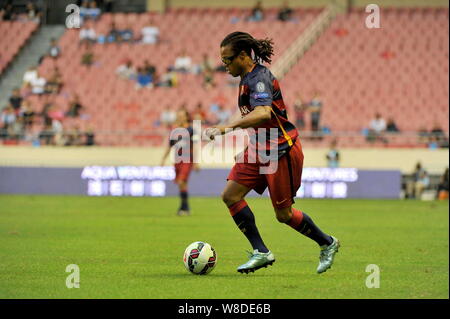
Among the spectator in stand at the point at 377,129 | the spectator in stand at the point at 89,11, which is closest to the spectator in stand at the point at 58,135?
the spectator in stand at the point at 89,11

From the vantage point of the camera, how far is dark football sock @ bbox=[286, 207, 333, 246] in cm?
902

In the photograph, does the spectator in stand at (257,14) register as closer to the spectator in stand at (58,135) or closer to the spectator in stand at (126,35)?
the spectator in stand at (126,35)

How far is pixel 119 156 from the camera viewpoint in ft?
88.9

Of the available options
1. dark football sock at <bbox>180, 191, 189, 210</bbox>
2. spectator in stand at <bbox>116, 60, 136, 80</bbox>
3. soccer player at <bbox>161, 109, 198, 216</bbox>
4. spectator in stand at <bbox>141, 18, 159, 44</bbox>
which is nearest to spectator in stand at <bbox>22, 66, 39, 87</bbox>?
spectator in stand at <bbox>116, 60, 136, 80</bbox>

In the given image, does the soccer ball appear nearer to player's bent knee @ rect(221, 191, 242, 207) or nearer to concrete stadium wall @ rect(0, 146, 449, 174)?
player's bent knee @ rect(221, 191, 242, 207)

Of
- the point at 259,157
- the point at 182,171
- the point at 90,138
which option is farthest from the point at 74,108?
the point at 259,157

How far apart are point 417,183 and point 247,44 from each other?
61.9 ft

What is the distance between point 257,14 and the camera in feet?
106

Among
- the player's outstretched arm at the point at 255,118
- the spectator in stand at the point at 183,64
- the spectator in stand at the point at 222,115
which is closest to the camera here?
the player's outstretched arm at the point at 255,118

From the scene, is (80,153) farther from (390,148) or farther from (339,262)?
(339,262)

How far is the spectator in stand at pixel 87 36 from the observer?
3225 centimetres

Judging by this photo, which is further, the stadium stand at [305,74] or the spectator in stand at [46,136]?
the stadium stand at [305,74]

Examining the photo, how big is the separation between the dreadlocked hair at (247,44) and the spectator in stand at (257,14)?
77.4ft

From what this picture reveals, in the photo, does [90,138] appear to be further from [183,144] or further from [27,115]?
[183,144]
